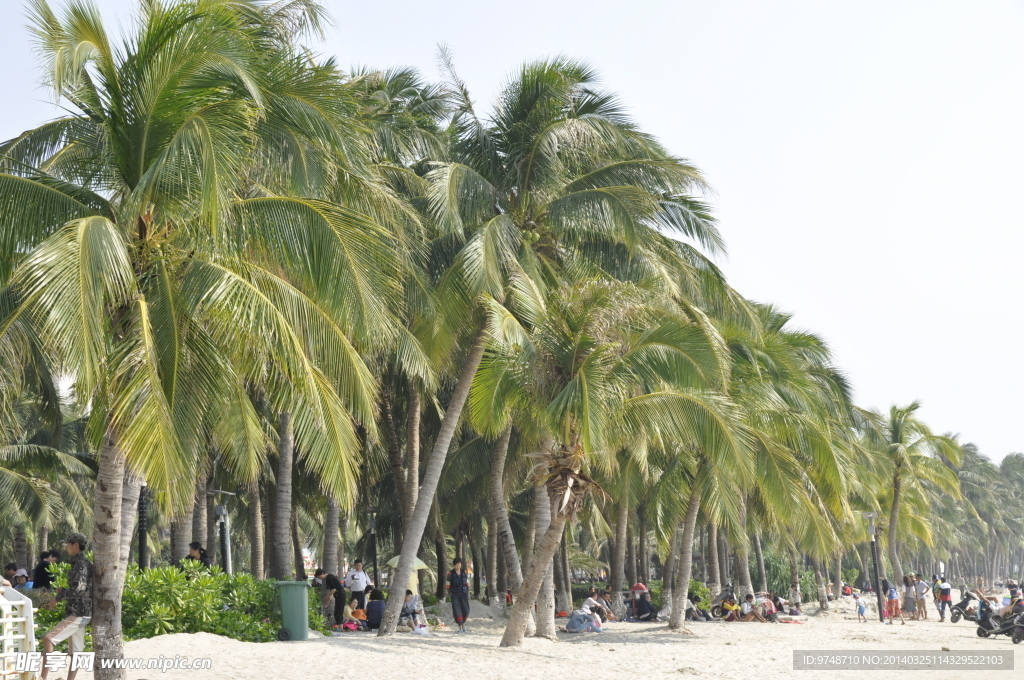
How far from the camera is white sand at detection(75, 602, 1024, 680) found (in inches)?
416

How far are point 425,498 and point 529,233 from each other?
201 inches

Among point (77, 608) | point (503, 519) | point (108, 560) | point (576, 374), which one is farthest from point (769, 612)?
point (108, 560)

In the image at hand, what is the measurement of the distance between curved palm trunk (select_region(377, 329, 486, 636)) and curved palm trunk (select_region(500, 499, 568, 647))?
210 centimetres

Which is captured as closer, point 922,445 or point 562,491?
point 562,491

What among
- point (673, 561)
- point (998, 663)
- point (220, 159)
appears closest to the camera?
point (220, 159)

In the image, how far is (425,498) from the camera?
15.3 meters

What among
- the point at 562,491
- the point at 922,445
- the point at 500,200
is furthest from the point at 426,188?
the point at 922,445

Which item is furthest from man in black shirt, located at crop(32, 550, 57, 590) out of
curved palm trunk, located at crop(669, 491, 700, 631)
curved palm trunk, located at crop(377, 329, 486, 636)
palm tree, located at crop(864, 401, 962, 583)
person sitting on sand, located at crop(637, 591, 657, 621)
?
palm tree, located at crop(864, 401, 962, 583)

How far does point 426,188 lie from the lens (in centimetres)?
1639

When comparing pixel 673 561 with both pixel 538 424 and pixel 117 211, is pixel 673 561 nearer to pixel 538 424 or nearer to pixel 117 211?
pixel 538 424

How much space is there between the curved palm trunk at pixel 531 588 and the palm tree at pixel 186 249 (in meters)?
5.55

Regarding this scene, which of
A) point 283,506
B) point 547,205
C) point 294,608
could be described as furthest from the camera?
point 283,506

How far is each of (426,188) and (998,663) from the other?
12687mm

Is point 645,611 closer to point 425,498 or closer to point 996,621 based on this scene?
point 996,621
